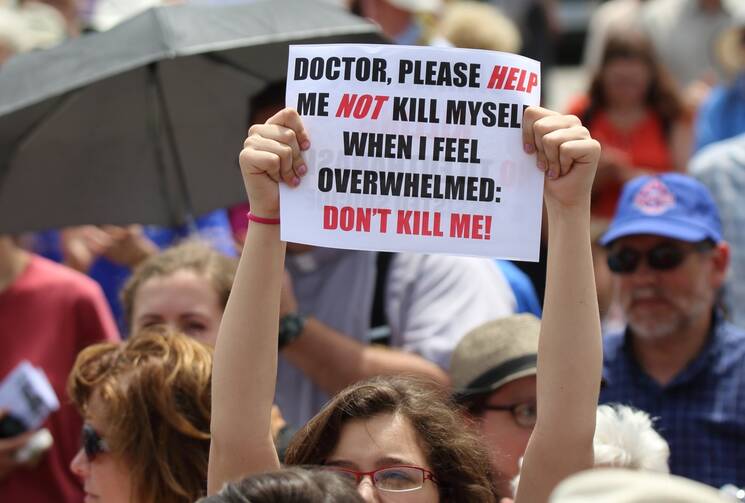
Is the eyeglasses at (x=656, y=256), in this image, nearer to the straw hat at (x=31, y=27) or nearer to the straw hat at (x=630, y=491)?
the straw hat at (x=31, y=27)

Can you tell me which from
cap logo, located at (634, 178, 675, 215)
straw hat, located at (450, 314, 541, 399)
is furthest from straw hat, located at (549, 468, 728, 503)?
cap logo, located at (634, 178, 675, 215)

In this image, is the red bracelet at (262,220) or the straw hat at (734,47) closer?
the red bracelet at (262,220)

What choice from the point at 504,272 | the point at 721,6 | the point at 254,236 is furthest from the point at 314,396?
the point at 721,6

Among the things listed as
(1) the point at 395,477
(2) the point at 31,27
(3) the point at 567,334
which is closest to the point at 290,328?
(1) the point at 395,477

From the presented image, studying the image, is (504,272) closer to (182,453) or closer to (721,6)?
(182,453)

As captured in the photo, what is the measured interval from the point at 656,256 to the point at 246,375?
2.23 meters

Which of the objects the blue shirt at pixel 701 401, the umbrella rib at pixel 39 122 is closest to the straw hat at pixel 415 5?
the umbrella rib at pixel 39 122

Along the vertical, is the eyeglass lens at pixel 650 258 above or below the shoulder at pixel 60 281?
above

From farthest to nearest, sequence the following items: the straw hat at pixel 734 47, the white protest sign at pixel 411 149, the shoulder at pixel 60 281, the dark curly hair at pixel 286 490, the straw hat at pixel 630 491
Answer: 1. the straw hat at pixel 734 47
2. the shoulder at pixel 60 281
3. the white protest sign at pixel 411 149
4. the dark curly hair at pixel 286 490
5. the straw hat at pixel 630 491

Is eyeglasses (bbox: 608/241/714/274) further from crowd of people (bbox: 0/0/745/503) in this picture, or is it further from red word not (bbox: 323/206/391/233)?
red word not (bbox: 323/206/391/233)

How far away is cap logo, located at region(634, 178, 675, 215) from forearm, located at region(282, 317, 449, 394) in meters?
0.94

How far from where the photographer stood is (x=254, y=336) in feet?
8.75

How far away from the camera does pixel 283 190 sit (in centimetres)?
273

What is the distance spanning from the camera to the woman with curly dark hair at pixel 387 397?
2.59 meters
